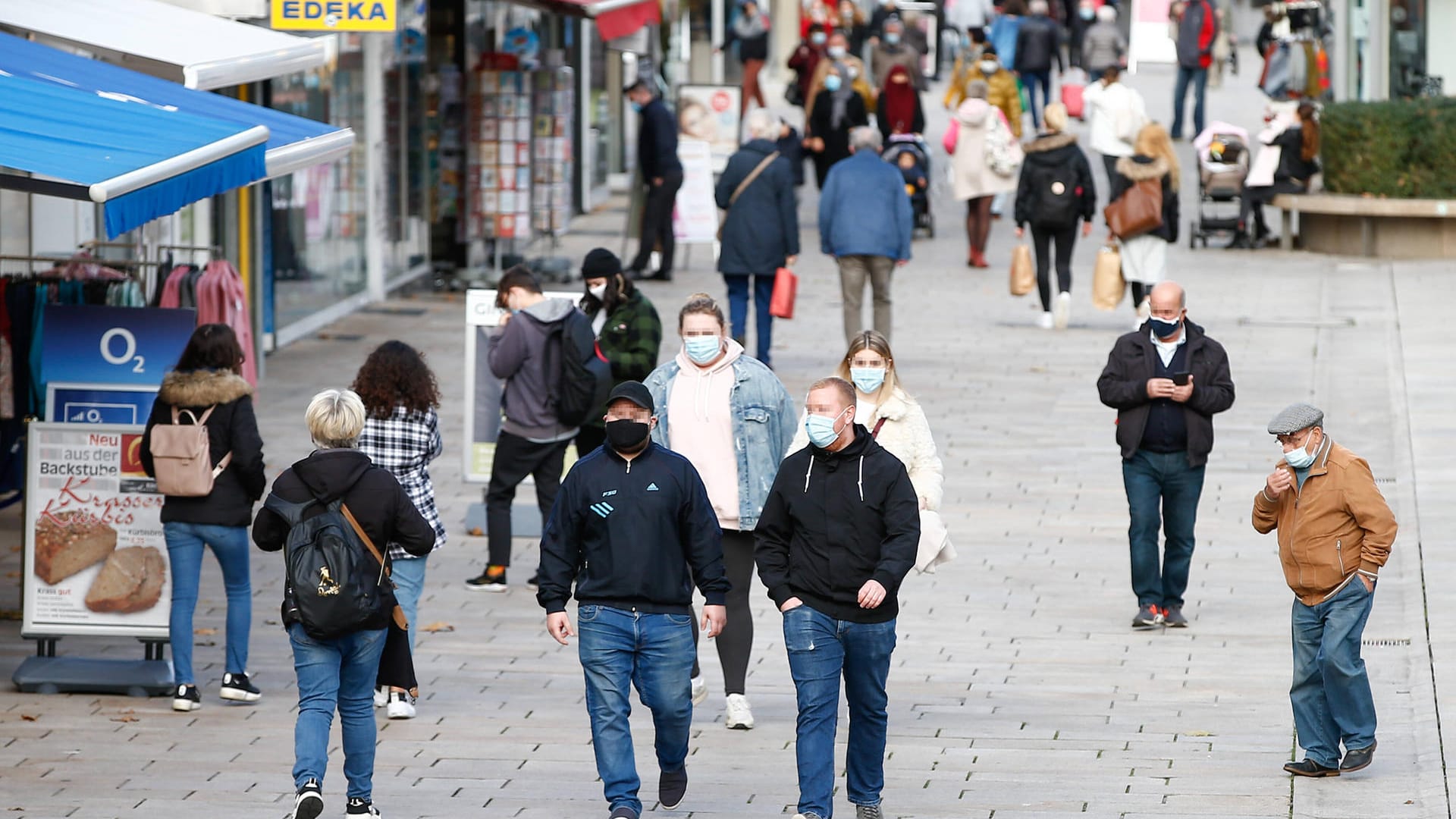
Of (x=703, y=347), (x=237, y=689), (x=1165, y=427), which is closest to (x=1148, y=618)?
(x=1165, y=427)

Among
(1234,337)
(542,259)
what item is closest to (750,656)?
(1234,337)

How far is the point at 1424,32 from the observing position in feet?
85.1

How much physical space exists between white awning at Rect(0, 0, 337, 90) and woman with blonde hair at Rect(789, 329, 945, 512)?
14.0 feet

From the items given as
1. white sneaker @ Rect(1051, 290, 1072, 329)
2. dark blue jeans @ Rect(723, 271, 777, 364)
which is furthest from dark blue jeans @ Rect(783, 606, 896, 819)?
white sneaker @ Rect(1051, 290, 1072, 329)

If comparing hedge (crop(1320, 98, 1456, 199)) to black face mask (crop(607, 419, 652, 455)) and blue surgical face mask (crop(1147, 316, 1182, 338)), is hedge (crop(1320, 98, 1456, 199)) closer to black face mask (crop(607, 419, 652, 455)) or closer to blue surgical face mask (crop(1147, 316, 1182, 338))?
blue surgical face mask (crop(1147, 316, 1182, 338))

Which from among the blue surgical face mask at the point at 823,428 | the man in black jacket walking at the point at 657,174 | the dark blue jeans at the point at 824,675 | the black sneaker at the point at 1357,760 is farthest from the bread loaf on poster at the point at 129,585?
the man in black jacket walking at the point at 657,174

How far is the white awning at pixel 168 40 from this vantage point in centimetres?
1105

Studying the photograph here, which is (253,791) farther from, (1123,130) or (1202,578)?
(1123,130)

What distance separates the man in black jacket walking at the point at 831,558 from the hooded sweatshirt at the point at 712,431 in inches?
45.0

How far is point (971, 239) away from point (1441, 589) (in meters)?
13.1

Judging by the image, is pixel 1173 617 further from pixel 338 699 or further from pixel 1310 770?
pixel 338 699

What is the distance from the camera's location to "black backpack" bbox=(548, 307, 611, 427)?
34.5 ft

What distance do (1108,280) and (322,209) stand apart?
6.57m

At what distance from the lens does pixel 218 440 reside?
8.74 m
